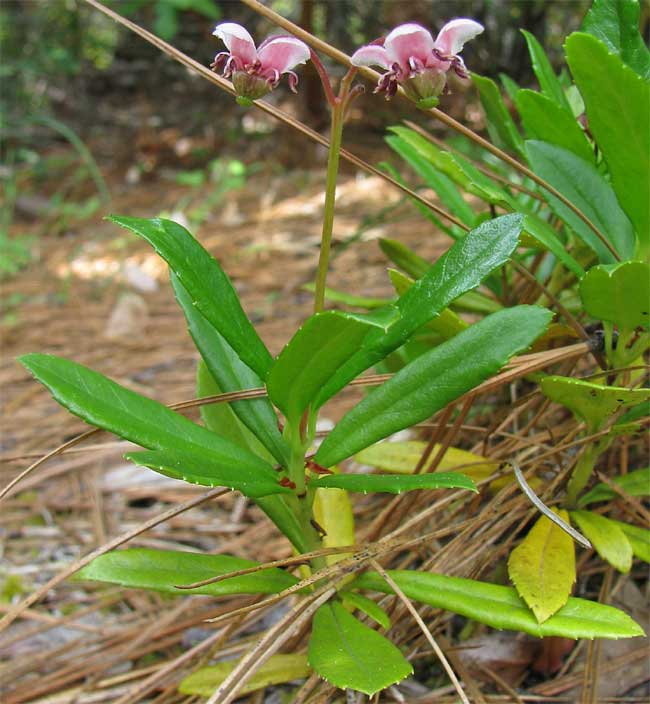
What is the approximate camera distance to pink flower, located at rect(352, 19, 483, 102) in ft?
2.55

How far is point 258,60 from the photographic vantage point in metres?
0.80

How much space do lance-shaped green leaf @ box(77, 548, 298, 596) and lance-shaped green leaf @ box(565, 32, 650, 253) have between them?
630 millimetres

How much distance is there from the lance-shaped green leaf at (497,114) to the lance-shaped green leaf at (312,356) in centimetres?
48

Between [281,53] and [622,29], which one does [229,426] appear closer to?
[281,53]

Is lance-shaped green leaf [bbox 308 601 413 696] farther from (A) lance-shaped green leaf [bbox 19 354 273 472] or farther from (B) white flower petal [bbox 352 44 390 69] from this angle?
(B) white flower petal [bbox 352 44 390 69]

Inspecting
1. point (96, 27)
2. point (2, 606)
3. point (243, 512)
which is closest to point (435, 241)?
point (243, 512)

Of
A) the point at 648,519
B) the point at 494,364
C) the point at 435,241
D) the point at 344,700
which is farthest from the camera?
the point at 435,241

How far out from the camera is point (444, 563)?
1047mm

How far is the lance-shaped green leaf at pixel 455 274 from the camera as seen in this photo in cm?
78

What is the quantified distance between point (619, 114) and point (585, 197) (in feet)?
0.52

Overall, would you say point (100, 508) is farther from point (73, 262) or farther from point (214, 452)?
point (73, 262)

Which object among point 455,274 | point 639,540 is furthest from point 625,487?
point 455,274

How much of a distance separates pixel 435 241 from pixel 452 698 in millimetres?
1628

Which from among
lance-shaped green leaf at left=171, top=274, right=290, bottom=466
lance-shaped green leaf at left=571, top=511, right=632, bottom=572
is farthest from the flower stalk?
lance-shaped green leaf at left=571, top=511, right=632, bottom=572
